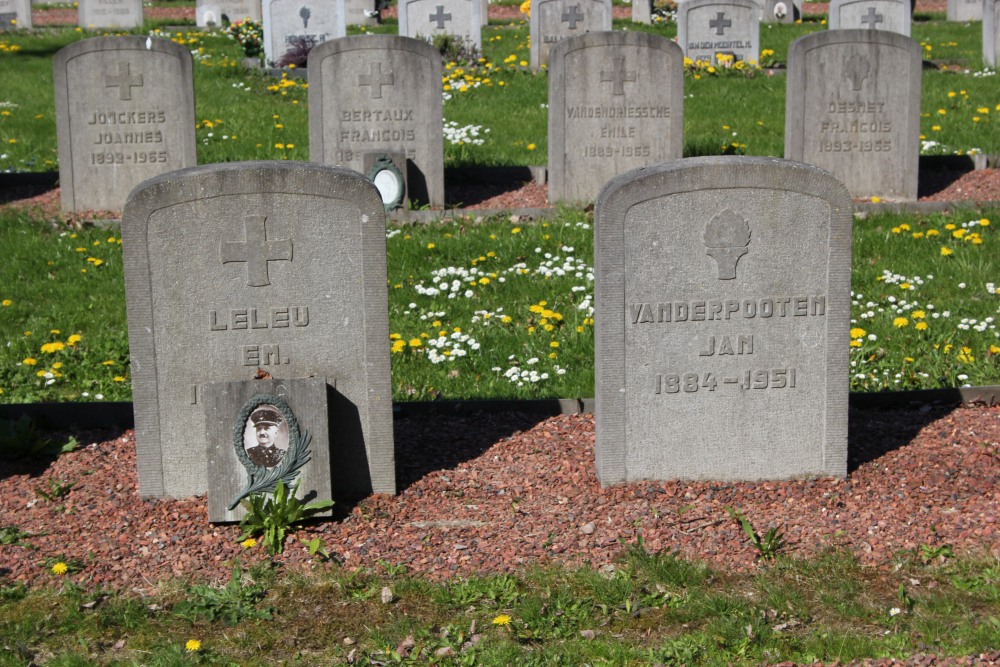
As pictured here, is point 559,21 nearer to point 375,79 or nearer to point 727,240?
point 375,79

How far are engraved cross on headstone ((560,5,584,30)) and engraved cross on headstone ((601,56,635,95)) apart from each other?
22.0 feet

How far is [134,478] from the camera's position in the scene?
5.98 meters

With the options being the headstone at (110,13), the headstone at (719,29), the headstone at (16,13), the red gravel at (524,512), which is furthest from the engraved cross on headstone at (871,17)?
the headstone at (16,13)

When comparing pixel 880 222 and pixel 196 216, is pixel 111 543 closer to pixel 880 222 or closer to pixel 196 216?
pixel 196 216

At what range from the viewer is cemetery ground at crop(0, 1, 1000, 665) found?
4.67m

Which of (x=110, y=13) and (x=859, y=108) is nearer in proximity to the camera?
(x=859, y=108)

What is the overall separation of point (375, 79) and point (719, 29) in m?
7.37

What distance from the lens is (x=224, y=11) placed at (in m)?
22.2

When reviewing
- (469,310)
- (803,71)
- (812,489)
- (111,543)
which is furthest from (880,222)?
(111,543)

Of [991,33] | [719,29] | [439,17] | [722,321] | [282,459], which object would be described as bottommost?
[282,459]

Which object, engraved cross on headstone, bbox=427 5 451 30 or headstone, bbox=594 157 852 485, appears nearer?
headstone, bbox=594 157 852 485

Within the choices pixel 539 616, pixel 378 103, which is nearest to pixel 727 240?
pixel 539 616

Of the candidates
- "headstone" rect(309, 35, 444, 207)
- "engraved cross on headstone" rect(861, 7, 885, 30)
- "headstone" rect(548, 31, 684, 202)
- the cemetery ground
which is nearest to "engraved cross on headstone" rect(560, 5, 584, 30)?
"engraved cross on headstone" rect(861, 7, 885, 30)

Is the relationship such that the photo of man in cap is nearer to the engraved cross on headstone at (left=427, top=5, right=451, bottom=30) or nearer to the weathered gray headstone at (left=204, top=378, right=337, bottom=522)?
the weathered gray headstone at (left=204, top=378, right=337, bottom=522)
